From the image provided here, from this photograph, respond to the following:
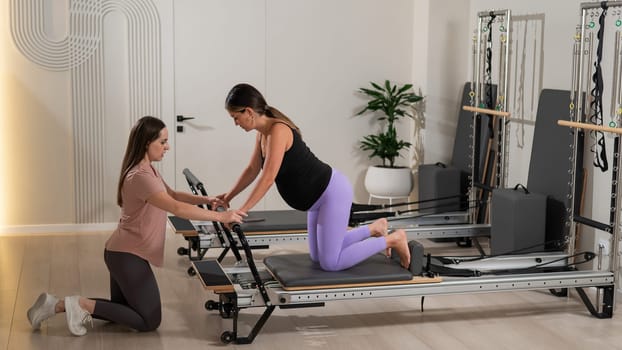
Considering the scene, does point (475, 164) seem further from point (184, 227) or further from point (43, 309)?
point (43, 309)

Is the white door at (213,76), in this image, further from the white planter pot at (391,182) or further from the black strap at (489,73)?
the black strap at (489,73)

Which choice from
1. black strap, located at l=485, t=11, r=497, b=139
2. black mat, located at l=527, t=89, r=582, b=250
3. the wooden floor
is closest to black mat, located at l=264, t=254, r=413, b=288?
the wooden floor

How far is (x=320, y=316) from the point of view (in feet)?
15.3

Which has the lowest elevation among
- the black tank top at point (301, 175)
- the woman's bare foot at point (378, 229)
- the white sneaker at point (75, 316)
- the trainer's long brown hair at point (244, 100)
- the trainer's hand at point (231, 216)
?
the white sneaker at point (75, 316)

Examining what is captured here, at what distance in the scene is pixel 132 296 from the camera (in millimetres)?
4270

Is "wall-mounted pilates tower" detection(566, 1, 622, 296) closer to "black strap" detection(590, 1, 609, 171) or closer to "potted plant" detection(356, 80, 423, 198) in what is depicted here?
"black strap" detection(590, 1, 609, 171)

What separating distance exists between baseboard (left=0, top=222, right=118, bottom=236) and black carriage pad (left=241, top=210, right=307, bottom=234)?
5.02 feet

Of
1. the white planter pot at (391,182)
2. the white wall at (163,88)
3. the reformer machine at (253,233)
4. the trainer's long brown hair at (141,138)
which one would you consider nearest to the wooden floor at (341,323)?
the reformer machine at (253,233)

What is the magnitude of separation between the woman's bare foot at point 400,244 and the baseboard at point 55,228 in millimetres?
3060

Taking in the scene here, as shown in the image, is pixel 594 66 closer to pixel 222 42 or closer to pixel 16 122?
pixel 222 42

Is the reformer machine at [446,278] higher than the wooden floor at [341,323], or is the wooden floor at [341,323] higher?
the reformer machine at [446,278]

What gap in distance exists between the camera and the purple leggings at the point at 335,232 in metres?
4.23

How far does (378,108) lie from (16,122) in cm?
275

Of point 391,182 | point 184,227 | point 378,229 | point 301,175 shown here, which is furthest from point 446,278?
point 391,182
